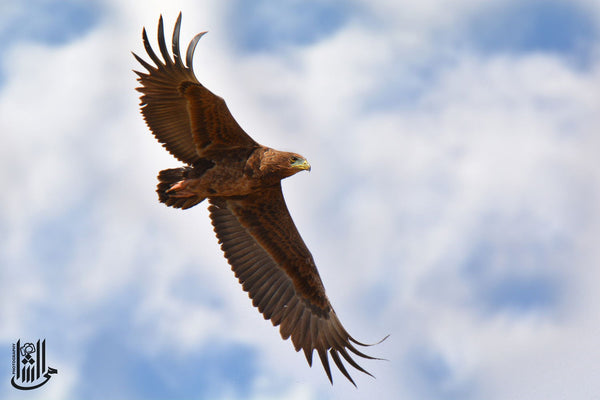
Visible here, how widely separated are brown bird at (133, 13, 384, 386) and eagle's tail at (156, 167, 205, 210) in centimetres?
2

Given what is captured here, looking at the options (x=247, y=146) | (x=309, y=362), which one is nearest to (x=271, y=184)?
(x=247, y=146)

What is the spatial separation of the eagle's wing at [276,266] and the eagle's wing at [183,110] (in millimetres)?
1248

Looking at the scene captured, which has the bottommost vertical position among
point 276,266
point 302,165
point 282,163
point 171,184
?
point 171,184

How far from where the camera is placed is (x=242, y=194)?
54.1 feet

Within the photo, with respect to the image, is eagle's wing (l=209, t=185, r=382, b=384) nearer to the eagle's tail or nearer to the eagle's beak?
the eagle's tail

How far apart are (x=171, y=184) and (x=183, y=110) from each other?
1197 mm

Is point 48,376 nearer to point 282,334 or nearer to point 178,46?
point 282,334

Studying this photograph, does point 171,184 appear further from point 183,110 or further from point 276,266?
point 276,266

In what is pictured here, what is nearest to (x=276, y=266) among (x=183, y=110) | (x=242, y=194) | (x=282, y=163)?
(x=242, y=194)

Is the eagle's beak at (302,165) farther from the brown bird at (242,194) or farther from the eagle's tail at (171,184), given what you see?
the eagle's tail at (171,184)

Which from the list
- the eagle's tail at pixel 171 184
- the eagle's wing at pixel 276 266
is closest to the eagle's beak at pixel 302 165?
the eagle's wing at pixel 276 266

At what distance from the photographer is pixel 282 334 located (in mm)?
16844

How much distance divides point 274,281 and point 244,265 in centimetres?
59

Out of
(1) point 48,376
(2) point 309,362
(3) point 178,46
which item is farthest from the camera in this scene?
(1) point 48,376
